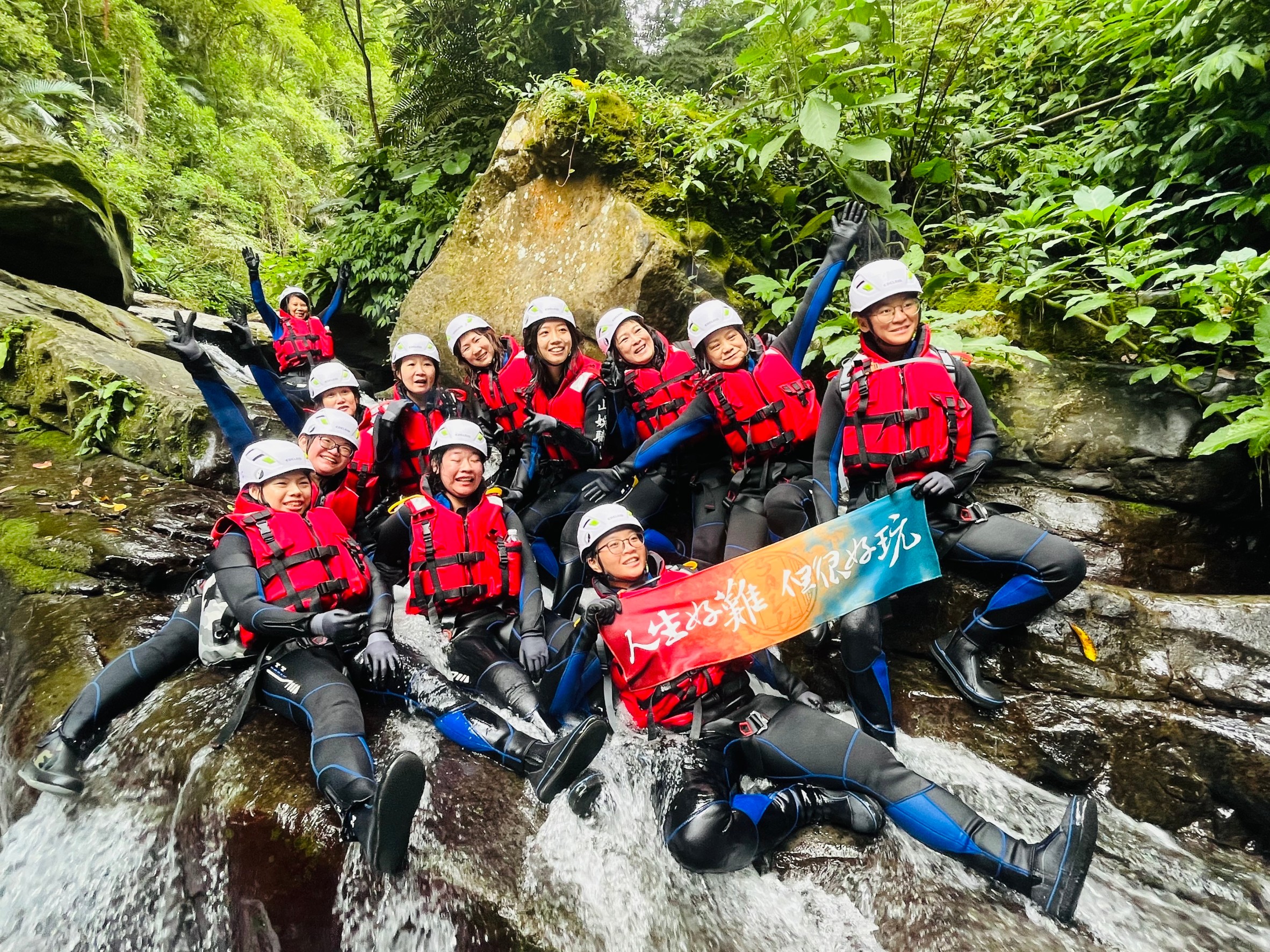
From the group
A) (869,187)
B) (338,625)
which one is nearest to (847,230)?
(869,187)

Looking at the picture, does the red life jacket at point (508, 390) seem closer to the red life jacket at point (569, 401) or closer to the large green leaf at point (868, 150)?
the red life jacket at point (569, 401)

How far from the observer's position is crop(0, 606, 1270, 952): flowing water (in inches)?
120

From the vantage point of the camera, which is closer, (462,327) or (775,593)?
(775,593)

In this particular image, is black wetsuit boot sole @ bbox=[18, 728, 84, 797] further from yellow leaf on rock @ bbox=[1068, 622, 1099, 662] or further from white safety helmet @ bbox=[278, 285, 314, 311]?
white safety helmet @ bbox=[278, 285, 314, 311]

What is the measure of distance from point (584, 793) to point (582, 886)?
1.44 feet

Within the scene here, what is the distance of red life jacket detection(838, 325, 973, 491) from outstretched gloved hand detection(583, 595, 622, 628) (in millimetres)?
1811

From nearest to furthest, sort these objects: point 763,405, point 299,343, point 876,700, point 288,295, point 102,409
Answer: point 876,700 → point 763,405 → point 102,409 → point 299,343 → point 288,295

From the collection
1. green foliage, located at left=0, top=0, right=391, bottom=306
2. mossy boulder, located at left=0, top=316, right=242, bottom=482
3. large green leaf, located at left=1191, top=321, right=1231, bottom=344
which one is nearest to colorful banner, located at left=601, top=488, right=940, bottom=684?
large green leaf, located at left=1191, top=321, right=1231, bottom=344

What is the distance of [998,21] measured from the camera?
7.04 metres

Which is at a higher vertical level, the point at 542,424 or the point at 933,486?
the point at 542,424

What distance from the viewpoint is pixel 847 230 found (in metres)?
4.93

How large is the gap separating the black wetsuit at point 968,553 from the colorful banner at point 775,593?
0.99 ft

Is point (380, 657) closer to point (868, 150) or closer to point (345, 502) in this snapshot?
point (345, 502)

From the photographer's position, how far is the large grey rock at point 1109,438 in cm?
451
